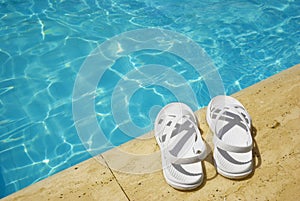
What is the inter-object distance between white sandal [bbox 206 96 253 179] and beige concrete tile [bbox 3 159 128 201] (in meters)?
0.81

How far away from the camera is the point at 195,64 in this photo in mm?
4406

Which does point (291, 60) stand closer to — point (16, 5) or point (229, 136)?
point (229, 136)

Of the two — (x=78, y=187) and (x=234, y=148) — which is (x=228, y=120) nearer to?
(x=234, y=148)

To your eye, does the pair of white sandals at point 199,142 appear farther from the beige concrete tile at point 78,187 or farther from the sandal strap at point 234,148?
the beige concrete tile at point 78,187

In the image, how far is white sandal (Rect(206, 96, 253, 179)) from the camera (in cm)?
242

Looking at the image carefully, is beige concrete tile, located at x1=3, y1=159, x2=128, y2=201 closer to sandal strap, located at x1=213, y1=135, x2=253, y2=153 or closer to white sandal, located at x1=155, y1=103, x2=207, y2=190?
white sandal, located at x1=155, y1=103, x2=207, y2=190

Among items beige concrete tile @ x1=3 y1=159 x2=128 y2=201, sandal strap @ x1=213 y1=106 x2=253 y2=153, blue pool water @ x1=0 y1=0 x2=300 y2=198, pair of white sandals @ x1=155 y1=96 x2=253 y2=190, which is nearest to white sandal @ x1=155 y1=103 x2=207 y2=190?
pair of white sandals @ x1=155 y1=96 x2=253 y2=190

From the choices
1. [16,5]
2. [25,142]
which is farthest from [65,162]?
[16,5]

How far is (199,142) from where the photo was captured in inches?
97.9

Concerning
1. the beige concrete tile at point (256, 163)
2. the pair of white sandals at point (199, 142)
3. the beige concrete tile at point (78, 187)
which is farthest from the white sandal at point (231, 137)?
the beige concrete tile at point (78, 187)

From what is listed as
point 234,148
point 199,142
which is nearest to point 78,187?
point 199,142

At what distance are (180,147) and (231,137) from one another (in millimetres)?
453

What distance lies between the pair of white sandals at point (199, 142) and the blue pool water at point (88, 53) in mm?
927

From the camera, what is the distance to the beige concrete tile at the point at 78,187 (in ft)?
7.86
